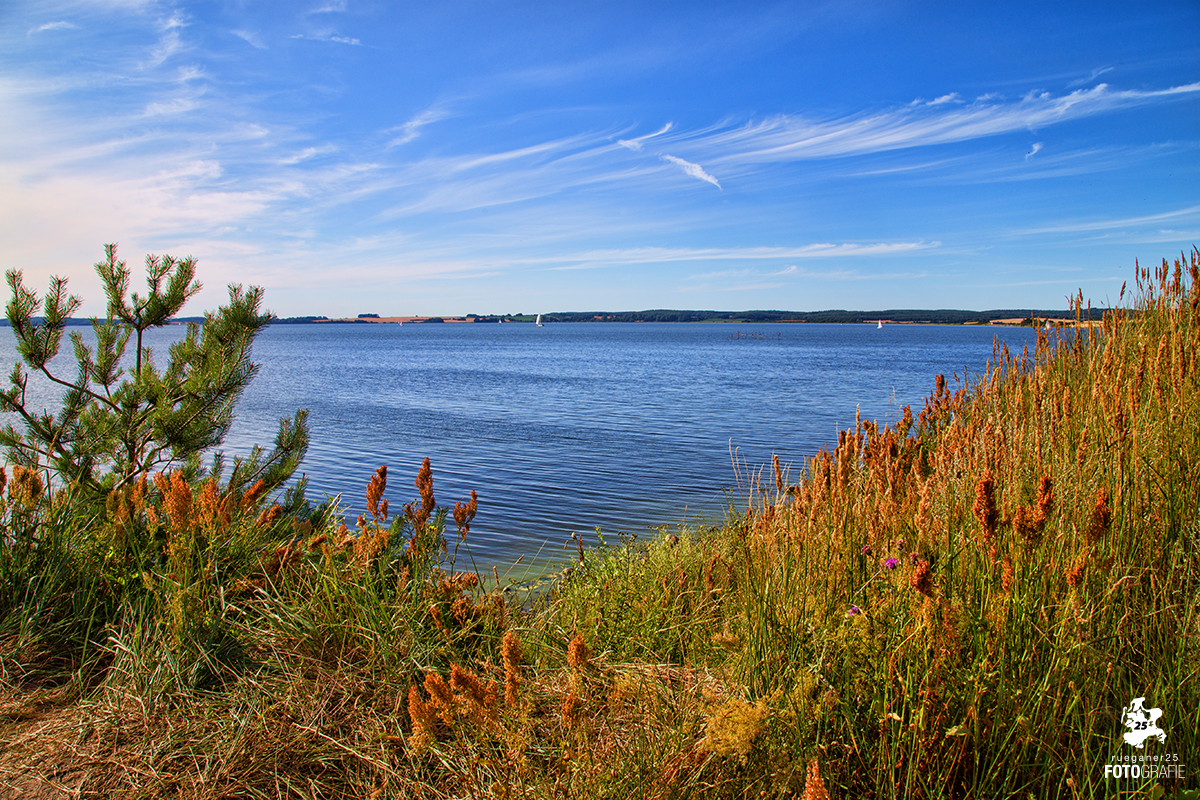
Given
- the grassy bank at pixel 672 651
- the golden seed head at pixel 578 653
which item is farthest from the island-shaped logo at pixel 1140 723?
the golden seed head at pixel 578 653

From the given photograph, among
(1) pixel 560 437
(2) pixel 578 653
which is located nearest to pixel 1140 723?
(2) pixel 578 653

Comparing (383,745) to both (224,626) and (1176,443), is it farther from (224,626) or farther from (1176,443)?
(1176,443)

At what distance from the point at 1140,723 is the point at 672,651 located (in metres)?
1.88

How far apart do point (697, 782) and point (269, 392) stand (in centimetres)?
3536

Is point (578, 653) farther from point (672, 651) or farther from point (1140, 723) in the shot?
point (1140, 723)

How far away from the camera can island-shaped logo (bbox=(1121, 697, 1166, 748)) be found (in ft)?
6.88

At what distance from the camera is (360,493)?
12.4 meters

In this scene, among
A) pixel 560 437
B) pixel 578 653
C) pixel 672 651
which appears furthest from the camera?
pixel 560 437

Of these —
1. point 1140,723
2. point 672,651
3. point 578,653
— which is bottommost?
point 672,651

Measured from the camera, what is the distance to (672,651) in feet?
11.3

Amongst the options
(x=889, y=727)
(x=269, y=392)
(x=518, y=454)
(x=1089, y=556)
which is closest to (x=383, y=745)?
(x=889, y=727)

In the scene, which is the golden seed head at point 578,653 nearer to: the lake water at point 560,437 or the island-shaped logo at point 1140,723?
the island-shaped logo at point 1140,723

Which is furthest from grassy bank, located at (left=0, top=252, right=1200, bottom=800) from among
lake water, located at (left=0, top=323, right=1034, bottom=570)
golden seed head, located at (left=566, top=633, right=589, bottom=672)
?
lake water, located at (left=0, top=323, right=1034, bottom=570)

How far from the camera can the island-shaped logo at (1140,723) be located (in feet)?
6.88
